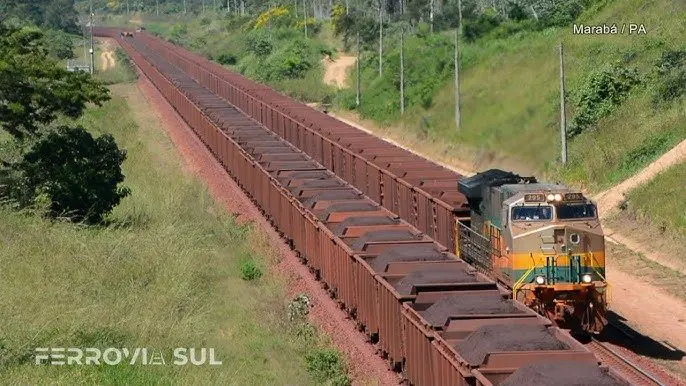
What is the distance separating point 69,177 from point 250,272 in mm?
9773

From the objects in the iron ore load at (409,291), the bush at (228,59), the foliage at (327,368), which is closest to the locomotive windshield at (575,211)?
the iron ore load at (409,291)

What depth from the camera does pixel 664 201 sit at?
37.4 meters

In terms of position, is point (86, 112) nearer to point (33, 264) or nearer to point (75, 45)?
point (33, 264)

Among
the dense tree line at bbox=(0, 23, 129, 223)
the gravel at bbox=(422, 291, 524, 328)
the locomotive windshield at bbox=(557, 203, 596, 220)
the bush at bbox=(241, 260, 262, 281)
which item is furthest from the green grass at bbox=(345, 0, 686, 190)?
the gravel at bbox=(422, 291, 524, 328)

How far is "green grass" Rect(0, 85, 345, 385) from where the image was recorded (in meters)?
21.1

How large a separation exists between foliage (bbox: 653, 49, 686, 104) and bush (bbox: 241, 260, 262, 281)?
24617 millimetres

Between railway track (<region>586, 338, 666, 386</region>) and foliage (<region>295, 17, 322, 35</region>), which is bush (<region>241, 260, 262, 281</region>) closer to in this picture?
railway track (<region>586, 338, 666, 386</region>)

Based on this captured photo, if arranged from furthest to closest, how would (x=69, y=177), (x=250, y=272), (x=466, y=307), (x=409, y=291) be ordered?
(x=69, y=177) < (x=250, y=272) < (x=409, y=291) < (x=466, y=307)

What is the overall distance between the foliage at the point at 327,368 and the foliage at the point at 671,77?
31.1 m

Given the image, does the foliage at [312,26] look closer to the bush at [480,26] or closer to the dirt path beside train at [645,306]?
the bush at [480,26]

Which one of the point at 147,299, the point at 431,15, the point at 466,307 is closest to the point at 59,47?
the point at 431,15

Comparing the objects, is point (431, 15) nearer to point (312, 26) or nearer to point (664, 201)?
point (312, 26)

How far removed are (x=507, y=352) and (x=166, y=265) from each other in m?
16.0

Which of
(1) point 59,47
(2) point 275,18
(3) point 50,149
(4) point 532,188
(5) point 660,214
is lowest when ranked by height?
(5) point 660,214
